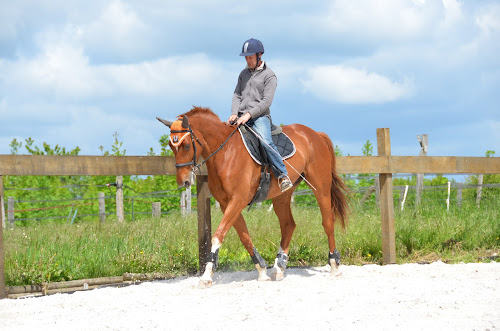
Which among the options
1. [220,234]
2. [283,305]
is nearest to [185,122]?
[220,234]

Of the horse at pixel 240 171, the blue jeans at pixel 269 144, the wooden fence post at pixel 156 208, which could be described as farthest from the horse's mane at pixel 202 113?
the wooden fence post at pixel 156 208

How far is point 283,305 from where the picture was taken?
4465 millimetres

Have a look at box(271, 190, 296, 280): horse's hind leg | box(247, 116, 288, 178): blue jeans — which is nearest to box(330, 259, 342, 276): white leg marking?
box(271, 190, 296, 280): horse's hind leg

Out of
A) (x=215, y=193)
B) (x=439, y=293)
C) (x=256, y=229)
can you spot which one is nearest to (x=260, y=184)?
(x=215, y=193)

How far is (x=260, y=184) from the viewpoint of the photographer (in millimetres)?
5895

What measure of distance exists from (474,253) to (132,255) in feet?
18.1

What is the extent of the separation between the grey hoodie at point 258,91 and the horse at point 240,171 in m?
0.39

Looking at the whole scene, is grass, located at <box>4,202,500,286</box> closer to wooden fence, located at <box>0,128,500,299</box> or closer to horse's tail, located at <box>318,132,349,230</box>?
wooden fence, located at <box>0,128,500,299</box>

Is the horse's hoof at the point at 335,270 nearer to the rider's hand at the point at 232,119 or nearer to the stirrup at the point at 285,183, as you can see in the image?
the stirrup at the point at 285,183

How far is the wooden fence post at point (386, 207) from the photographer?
316 inches

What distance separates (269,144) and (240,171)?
1.53ft

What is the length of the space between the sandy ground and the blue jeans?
1.23 m

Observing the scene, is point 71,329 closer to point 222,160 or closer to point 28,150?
point 222,160

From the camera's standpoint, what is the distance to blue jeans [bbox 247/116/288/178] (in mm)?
5871
